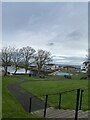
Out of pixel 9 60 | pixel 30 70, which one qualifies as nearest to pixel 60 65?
pixel 30 70

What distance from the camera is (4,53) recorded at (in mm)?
71812

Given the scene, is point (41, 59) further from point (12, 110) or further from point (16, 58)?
point (12, 110)

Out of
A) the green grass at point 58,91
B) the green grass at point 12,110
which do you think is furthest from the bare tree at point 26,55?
the green grass at point 12,110

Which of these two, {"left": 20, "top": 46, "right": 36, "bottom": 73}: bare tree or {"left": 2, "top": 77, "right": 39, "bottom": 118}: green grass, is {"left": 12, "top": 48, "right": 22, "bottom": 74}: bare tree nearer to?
{"left": 20, "top": 46, "right": 36, "bottom": 73}: bare tree

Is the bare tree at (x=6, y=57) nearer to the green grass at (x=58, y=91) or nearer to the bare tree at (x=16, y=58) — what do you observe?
the bare tree at (x=16, y=58)

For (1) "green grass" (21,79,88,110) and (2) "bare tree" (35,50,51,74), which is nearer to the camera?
(1) "green grass" (21,79,88,110)

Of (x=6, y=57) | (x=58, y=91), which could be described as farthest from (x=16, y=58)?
(x=58, y=91)

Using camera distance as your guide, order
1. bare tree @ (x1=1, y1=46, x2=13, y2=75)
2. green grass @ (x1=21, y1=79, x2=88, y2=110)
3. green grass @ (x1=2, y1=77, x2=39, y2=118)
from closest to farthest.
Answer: green grass @ (x1=2, y1=77, x2=39, y2=118) < green grass @ (x1=21, y1=79, x2=88, y2=110) < bare tree @ (x1=1, y1=46, x2=13, y2=75)

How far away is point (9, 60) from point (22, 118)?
66700 mm

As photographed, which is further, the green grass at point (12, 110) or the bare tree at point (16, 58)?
the bare tree at point (16, 58)

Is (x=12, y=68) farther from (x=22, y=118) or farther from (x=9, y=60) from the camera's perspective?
(x=22, y=118)

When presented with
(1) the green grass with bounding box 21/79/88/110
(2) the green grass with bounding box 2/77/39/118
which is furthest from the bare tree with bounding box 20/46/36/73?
(2) the green grass with bounding box 2/77/39/118

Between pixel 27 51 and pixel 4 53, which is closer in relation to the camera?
pixel 4 53

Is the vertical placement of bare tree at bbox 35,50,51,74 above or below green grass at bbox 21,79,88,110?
above
